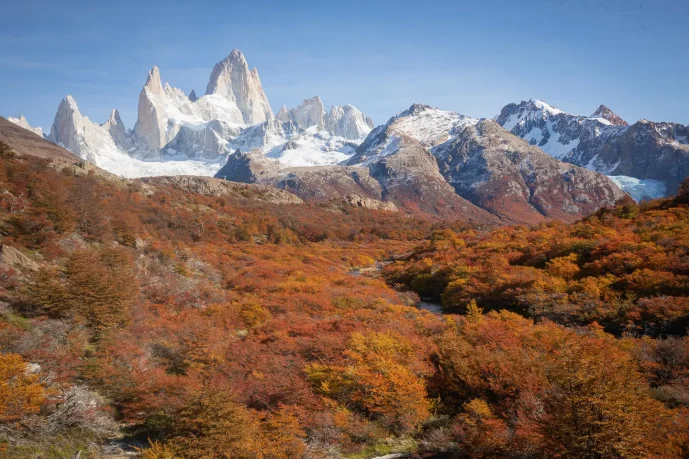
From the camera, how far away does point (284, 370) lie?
14070 mm

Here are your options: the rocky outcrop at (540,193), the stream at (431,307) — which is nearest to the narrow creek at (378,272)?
the stream at (431,307)

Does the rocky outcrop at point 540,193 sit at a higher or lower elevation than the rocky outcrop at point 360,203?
higher

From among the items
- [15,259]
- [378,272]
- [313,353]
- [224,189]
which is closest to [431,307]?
[378,272]

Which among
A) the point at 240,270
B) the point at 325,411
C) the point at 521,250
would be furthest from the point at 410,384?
the point at 521,250

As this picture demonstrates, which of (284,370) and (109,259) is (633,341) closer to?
(284,370)

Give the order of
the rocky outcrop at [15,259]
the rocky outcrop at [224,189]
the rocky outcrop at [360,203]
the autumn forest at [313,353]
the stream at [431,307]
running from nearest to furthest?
the autumn forest at [313,353] → the rocky outcrop at [15,259] → the stream at [431,307] → the rocky outcrop at [224,189] → the rocky outcrop at [360,203]

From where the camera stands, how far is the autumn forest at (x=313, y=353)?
9.62m

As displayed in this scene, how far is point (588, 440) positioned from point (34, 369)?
15.2 m

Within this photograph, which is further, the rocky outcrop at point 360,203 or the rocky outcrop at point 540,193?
the rocky outcrop at point 540,193

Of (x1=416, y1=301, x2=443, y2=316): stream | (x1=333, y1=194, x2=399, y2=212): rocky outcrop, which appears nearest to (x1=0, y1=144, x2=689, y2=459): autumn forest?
(x1=416, y1=301, x2=443, y2=316): stream

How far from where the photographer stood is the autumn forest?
31.6 feet

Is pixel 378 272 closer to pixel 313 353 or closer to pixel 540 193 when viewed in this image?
pixel 313 353

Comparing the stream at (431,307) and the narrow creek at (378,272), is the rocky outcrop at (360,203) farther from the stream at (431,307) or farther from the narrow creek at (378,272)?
the stream at (431,307)

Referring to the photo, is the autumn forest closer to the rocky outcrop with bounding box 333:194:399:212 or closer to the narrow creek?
the narrow creek
